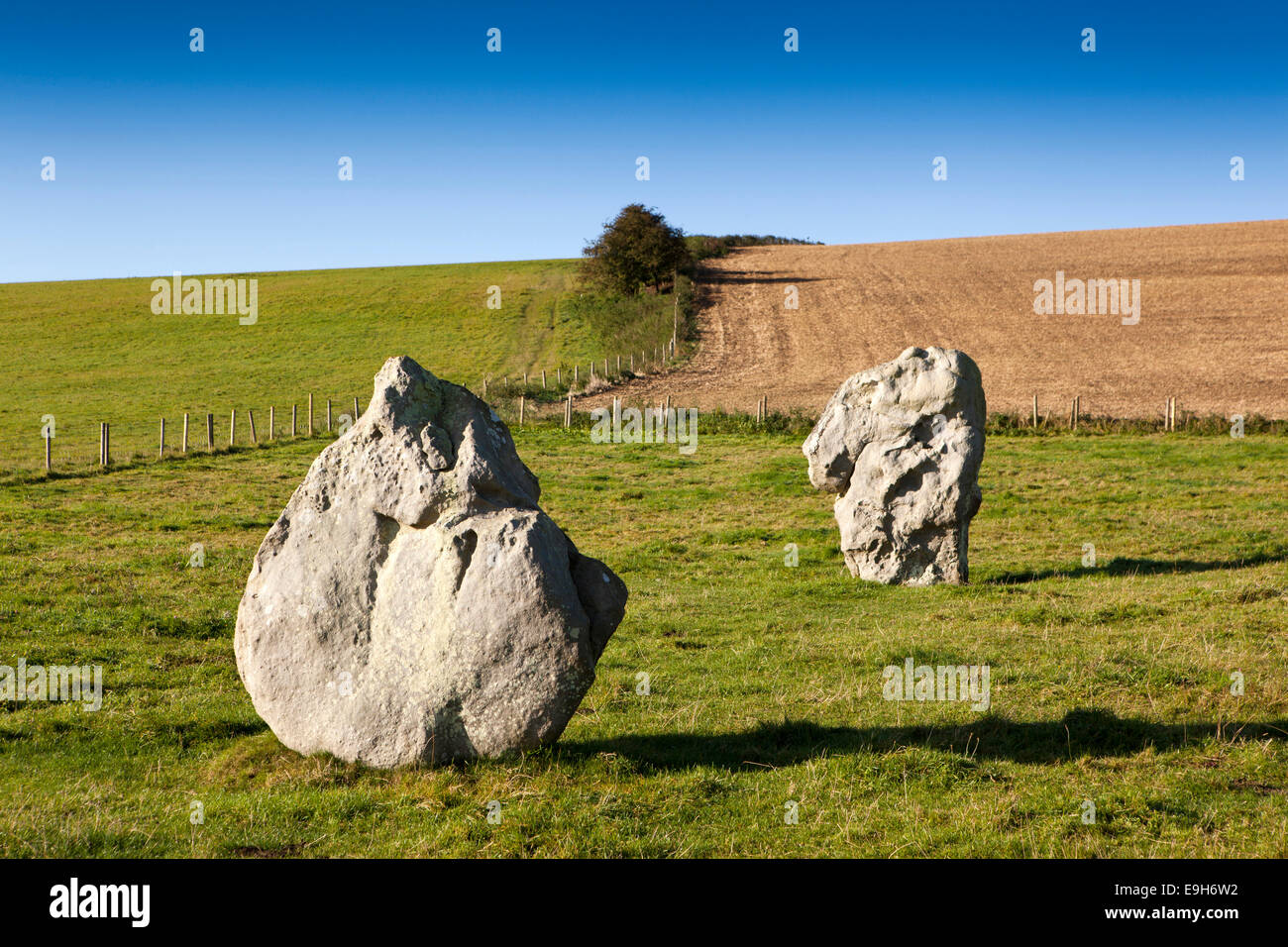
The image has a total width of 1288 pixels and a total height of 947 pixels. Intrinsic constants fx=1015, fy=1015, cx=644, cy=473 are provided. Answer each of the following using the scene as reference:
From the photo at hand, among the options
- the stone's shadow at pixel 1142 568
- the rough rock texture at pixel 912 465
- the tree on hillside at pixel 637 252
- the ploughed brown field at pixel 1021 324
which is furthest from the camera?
the tree on hillside at pixel 637 252

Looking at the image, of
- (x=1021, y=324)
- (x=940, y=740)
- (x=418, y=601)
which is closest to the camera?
(x=418, y=601)

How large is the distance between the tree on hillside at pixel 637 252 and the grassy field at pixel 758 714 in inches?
2118

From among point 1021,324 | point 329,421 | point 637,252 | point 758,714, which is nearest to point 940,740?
point 758,714

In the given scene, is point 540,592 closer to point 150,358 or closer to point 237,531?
point 237,531

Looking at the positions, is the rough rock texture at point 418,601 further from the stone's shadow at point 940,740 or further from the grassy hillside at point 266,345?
the grassy hillside at point 266,345

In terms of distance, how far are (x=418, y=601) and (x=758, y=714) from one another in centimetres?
389

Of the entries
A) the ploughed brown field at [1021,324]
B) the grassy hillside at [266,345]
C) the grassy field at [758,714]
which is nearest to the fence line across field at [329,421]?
the grassy hillside at [266,345]

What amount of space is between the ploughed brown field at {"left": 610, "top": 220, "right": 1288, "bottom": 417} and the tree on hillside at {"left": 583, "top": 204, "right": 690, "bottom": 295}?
453 cm

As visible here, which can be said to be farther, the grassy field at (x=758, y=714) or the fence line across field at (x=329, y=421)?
the fence line across field at (x=329, y=421)

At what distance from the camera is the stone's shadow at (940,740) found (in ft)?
30.3

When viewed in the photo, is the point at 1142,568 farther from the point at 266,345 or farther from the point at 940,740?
the point at 266,345

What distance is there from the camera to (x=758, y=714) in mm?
10594

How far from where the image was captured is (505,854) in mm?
7059

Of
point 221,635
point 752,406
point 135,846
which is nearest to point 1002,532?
point 221,635
